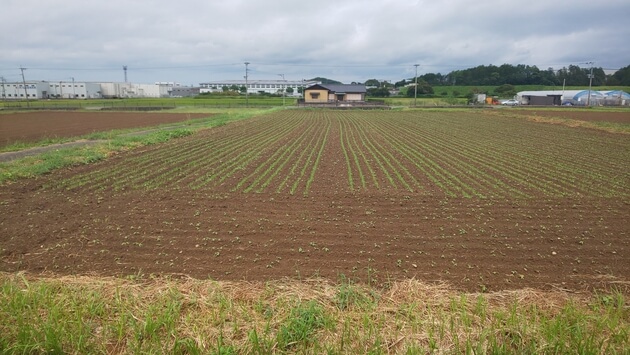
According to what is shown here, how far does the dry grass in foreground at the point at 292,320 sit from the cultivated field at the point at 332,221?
773 mm

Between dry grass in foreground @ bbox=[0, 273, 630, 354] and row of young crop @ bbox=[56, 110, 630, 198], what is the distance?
4.98m

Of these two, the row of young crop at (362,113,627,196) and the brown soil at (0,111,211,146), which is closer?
the row of young crop at (362,113,627,196)

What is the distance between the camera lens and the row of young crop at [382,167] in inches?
369

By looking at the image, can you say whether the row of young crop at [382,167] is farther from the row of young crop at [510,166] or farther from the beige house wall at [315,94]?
the beige house wall at [315,94]

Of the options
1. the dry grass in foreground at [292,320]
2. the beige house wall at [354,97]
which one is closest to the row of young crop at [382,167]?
the dry grass in foreground at [292,320]

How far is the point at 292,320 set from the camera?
324cm

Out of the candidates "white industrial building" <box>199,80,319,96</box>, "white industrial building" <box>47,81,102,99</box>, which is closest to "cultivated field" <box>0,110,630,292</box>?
"white industrial building" <box>47,81,102,99</box>

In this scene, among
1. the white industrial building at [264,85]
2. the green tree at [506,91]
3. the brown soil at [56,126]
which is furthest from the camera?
the white industrial building at [264,85]

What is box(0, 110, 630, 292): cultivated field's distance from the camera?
5.05 metres

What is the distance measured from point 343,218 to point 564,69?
150945 mm

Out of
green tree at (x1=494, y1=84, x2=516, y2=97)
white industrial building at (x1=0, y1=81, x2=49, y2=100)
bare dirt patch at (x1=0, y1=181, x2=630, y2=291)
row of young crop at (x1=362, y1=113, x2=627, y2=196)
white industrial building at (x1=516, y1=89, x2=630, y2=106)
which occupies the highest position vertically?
white industrial building at (x1=0, y1=81, x2=49, y2=100)

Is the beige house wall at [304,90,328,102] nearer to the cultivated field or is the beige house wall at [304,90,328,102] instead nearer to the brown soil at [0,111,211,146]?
the brown soil at [0,111,211,146]

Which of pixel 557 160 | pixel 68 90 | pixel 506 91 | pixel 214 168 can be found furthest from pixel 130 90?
pixel 557 160

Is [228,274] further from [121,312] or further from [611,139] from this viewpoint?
[611,139]
